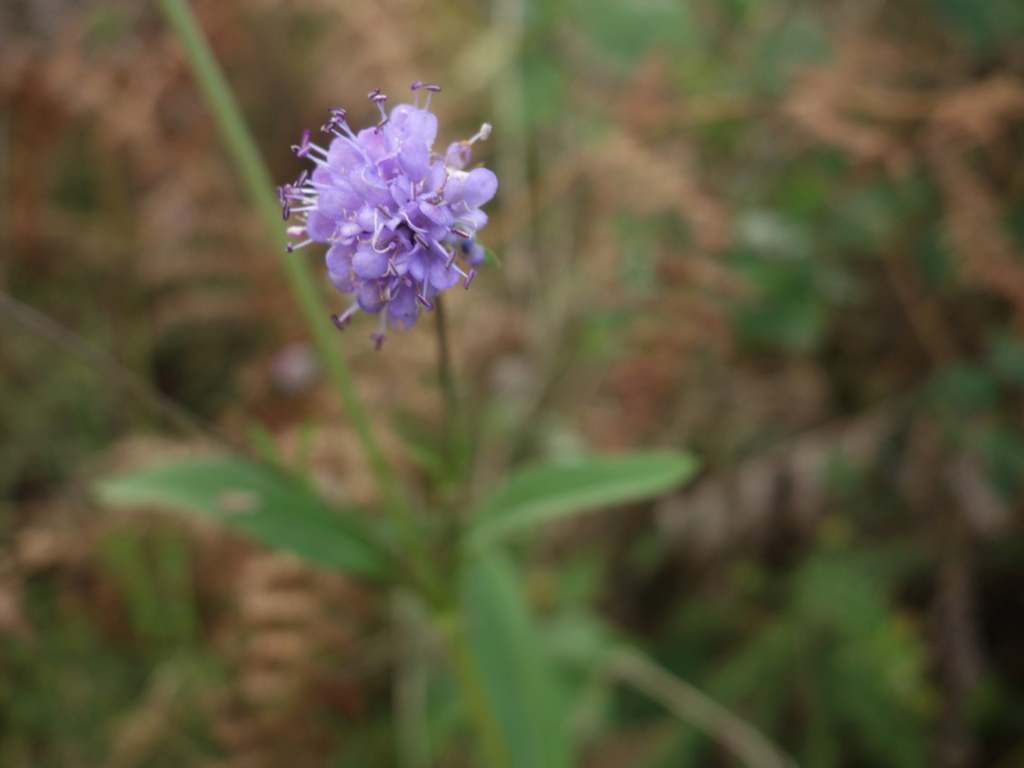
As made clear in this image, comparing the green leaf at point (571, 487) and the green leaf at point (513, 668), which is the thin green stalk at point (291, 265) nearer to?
the green leaf at point (571, 487)

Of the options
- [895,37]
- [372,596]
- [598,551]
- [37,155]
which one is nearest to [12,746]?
[372,596]

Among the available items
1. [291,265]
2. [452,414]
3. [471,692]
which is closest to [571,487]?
[452,414]

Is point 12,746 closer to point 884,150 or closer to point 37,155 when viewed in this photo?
point 37,155

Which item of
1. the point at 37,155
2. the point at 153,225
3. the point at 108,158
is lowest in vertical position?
the point at 153,225

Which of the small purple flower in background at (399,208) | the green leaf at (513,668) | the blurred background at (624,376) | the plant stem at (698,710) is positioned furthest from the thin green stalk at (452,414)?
the plant stem at (698,710)

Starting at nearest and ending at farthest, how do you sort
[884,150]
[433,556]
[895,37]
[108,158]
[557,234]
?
[433,556] < [884,150] < [895,37] < [557,234] < [108,158]

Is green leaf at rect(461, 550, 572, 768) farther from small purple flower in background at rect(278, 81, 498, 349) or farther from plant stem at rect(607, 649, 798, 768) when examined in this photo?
small purple flower in background at rect(278, 81, 498, 349)

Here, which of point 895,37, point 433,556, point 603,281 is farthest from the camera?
point 895,37
